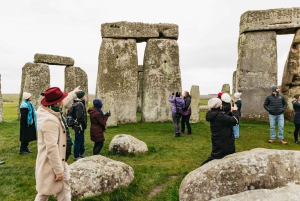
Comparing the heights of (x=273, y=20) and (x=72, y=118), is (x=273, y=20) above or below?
above

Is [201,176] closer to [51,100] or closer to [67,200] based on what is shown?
[67,200]

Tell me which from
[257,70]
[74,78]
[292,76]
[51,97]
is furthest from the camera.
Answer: [74,78]

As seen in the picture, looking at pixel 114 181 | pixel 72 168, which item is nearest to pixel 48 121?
pixel 72 168

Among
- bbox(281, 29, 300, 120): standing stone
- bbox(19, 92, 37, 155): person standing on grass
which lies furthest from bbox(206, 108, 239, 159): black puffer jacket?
bbox(281, 29, 300, 120): standing stone

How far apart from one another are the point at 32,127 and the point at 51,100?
4.47 meters

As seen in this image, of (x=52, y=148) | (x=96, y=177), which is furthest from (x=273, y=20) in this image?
(x=52, y=148)

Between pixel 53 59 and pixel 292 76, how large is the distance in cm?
1457

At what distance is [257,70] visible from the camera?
1344 cm

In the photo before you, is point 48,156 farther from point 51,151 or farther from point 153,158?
point 153,158

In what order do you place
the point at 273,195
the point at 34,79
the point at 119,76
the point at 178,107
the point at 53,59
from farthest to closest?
the point at 53,59, the point at 34,79, the point at 119,76, the point at 178,107, the point at 273,195

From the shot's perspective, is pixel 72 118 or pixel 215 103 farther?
pixel 72 118

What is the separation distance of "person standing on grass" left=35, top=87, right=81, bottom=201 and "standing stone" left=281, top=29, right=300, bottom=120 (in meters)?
12.7

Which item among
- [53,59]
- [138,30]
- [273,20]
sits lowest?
[53,59]

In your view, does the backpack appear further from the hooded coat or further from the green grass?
the green grass
